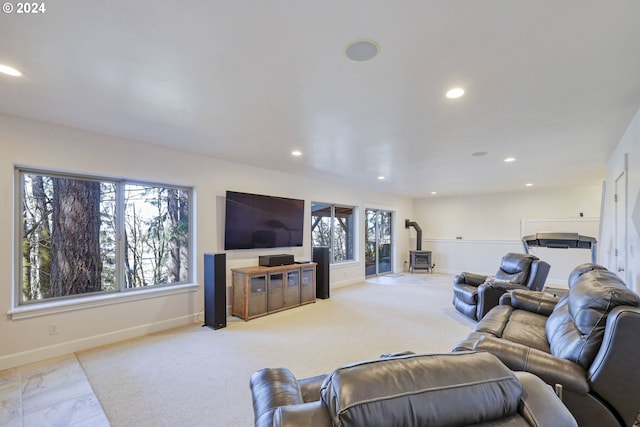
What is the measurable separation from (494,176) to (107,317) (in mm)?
6572

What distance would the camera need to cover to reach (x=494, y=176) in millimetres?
5672

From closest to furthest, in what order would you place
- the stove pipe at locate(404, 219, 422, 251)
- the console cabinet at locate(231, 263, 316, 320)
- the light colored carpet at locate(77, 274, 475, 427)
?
the light colored carpet at locate(77, 274, 475, 427), the console cabinet at locate(231, 263, 316, 320), the stove pipe at locate(404, 219, 422, 251)

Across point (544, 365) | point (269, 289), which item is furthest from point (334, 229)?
point (544, 365)

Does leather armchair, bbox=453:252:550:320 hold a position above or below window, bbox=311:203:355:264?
below

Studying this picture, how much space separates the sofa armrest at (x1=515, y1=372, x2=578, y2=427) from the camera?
31.7 inches

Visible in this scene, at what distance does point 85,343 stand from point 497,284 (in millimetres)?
5043

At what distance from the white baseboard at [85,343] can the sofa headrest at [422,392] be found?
363 cm

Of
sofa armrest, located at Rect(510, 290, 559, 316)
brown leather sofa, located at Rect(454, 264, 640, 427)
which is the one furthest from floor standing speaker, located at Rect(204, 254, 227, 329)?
sofa armrest, located at Rect(510, 290, 559, 316)

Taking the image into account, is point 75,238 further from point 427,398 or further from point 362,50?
point 427,398

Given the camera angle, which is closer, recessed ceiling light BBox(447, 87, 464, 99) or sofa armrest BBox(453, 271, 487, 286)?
recessed ceiling light BBox(447, 87, 464, 99)

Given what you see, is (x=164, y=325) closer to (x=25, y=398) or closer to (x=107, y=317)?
(x=107, y=317)

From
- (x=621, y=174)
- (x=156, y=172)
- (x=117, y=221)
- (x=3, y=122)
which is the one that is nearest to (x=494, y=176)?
(x=621, y=174)

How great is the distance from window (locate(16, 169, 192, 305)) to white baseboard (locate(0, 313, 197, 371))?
1.63ft

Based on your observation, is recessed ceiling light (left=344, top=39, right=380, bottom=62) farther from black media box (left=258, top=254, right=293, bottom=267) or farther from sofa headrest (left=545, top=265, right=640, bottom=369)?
black media box (left=258, top=254, right=293, bottom=267)
